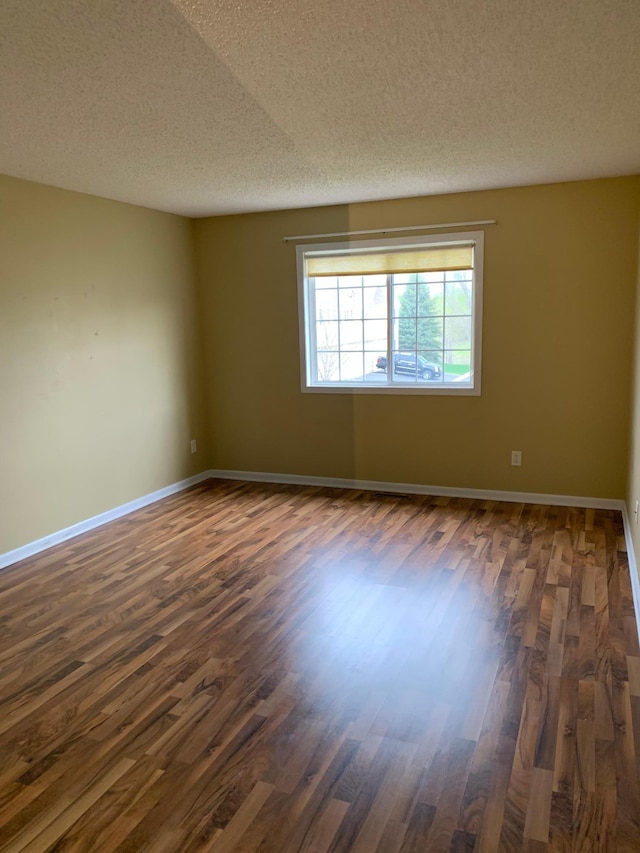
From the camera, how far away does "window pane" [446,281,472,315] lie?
484 centimetres

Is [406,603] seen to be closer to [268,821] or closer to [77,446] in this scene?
[268,821]

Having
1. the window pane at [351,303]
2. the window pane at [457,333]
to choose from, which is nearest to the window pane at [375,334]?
A: the window pane at [351,303]

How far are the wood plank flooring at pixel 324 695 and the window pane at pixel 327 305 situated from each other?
→ 2140 millimetres

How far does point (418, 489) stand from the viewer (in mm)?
5164

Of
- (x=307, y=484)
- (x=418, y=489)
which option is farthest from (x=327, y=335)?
(x=418, y=489)

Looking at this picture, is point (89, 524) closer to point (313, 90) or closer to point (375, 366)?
point (375, 366)

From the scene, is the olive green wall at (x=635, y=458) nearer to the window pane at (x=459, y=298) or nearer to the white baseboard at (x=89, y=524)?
the window pane at (x=459, y=298)

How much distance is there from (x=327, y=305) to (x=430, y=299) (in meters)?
0.92

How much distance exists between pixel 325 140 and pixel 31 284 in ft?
6.98

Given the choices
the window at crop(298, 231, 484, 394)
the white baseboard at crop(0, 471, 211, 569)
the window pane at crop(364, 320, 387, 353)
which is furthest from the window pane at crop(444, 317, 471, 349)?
the white baseboard at crop(0, 471, 211, 569)

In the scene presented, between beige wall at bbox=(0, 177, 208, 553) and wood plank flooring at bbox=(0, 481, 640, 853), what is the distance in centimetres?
57

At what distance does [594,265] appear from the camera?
436 cm

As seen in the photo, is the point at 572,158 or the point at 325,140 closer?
the point at 325,140

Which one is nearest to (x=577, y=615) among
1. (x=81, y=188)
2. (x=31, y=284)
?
(x=31, y=284)
